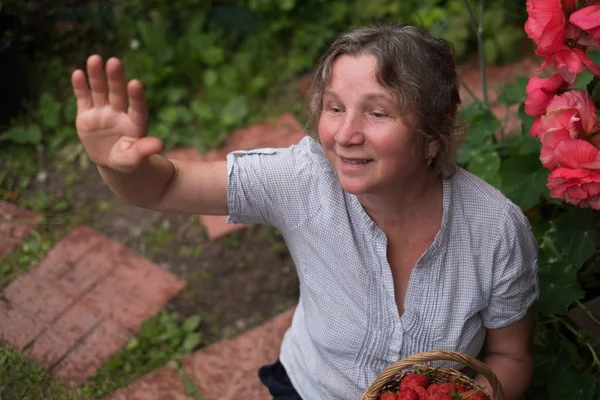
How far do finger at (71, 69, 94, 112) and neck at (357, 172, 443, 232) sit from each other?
2.01 feet

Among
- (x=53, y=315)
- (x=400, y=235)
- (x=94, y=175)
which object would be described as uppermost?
(x=400, y=235)

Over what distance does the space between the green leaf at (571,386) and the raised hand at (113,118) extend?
4.22 ft

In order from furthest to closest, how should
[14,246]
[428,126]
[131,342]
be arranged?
[14,246], [131,342], [428,126]

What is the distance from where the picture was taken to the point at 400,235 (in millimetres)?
1732

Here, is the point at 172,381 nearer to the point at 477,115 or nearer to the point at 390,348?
the point at 390,348

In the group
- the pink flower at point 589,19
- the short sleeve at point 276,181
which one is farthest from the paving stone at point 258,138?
the pink flower at point 589,19

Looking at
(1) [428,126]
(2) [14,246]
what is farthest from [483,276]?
(2) [14,246]

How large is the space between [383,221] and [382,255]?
77 mm

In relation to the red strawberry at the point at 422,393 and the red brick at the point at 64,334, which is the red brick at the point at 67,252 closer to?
the red brick at the point at 64,334

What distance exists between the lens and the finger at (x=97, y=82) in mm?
1367

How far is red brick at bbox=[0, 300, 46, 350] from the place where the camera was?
247 cm

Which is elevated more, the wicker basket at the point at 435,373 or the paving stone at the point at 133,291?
the wicker basket at the point at 435,373

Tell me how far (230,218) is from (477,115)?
109 centimetres

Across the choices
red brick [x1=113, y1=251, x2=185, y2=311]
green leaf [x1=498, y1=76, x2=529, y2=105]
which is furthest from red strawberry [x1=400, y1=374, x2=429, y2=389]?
red brick [x1=113, y1=251, x2=185, y2=311]
